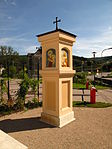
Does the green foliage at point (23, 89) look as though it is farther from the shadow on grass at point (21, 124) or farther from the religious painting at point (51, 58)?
the religious painting at point (51, 58)

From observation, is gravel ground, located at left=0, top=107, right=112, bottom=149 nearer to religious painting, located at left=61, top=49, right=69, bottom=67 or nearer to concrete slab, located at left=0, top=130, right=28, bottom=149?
concrete slab, located at left=0, top=130, right=28, bottom=149

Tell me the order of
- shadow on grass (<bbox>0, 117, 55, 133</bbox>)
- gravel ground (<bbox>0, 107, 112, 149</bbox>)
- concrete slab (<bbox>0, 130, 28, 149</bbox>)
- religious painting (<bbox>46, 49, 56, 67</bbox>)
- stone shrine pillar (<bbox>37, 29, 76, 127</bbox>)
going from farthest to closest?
religious painting (<bbox>46, 49, 56, 67</bbox>) → stone shrine pillar (<bbox>37, 29, 76, 127</bbox>) → shadow on grass (<bbox>0, 117, 55, 133</bbox>) → gravel ground (<bbox>0, 107, 112, 149</bbox>) → concrete slab (<bbox>0, 130, 28, 149</bbox>)

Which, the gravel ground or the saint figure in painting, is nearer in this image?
the gravel ground

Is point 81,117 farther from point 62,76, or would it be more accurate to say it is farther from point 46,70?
point 46,70

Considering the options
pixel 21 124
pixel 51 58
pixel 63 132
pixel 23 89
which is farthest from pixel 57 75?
pixel 23 89

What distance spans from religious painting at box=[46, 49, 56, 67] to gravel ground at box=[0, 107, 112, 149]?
2.71 m

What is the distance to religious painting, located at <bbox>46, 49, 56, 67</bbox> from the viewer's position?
6055 mm

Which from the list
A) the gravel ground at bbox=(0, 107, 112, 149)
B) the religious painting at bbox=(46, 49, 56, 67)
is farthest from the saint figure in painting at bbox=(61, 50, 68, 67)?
the gravel ground at bbox=(0, 107, 112, 149)

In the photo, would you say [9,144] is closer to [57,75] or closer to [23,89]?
[57,75]

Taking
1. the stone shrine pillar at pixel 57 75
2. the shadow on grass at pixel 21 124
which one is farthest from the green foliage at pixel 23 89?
the stone shrine pillar at pixel 57 75

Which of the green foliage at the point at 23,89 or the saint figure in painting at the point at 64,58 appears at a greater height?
the saint figure in painting at the point at 64,58

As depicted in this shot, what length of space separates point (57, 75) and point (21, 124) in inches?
107

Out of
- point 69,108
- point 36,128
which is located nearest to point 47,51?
point 69,108

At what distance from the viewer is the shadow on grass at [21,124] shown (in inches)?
223
